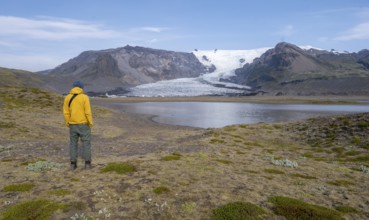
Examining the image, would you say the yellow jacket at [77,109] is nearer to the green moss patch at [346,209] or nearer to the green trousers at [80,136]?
the green trousers at [80,136]

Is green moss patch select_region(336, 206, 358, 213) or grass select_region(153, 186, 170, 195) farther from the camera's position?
grass select_region(153, 186, 170, 195)

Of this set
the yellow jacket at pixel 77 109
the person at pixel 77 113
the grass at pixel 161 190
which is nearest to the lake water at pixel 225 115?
the person at pixel 77 113

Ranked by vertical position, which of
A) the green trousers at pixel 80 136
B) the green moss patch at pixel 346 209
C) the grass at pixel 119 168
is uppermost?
the green trousers at pixel 80 136

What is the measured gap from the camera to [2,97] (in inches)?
3238

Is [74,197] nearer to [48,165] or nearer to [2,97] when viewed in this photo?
[48,165]

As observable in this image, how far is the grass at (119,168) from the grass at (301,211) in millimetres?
7842

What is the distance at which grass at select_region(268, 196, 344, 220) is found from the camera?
40.0ft

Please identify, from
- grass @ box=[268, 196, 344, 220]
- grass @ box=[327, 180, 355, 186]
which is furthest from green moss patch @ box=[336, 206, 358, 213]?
grass @ box=[327, 180, 355, 186]

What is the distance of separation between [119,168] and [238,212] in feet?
25.3

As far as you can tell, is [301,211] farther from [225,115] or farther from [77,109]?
[225,115]

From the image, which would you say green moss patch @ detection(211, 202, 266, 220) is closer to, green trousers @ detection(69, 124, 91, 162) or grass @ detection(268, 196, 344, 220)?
grass @ detection(268, 196, 344, 220)

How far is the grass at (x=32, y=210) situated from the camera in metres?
11.7

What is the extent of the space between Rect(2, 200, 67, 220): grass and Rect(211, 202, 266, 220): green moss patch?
19.6ft

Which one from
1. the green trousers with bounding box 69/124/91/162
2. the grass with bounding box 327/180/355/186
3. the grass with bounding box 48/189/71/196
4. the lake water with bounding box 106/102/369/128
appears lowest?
the lake water with bounding box 106/102/369/128
